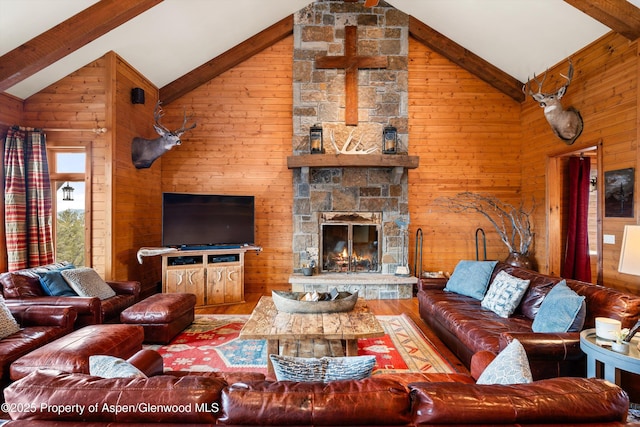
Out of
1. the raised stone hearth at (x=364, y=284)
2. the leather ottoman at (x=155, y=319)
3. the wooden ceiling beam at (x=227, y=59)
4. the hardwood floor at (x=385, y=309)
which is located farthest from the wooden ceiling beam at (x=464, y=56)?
the leather ottoman at (x=155, y=319)

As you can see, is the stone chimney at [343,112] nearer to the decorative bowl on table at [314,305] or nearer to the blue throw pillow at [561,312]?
the decorative bowl on table at [314,305]

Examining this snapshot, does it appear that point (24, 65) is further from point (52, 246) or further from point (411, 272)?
point (411, 272)

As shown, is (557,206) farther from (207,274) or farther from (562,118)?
(207,274)

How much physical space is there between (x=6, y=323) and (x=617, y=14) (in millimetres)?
6274

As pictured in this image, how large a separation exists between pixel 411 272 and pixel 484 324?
9.66ft

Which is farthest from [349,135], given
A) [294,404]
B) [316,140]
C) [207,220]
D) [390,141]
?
[294,404]

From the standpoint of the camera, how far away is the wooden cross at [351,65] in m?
5.68

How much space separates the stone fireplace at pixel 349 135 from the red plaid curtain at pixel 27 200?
3.26 metres

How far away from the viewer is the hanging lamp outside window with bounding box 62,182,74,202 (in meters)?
4.53

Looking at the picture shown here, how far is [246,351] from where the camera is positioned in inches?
132

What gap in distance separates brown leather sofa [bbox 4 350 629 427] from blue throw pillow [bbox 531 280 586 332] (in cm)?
146

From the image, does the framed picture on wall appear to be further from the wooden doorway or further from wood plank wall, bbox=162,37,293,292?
wood plank wall, bbox=162,37,293,292

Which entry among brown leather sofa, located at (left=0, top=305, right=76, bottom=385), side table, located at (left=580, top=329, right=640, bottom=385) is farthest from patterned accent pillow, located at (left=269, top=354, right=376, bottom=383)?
brown leather sofa, located at (left=0, top=305, right=76, bottom=385)

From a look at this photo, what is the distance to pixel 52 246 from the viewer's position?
431 cm
